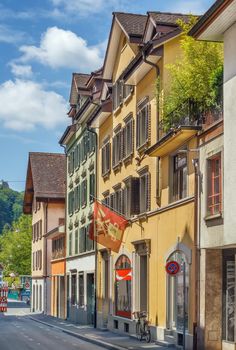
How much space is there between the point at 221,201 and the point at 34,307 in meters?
60.1

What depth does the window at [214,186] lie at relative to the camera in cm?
2433

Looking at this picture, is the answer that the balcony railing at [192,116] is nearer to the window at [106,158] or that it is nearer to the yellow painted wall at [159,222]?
the yellow painted wall at [159,222]

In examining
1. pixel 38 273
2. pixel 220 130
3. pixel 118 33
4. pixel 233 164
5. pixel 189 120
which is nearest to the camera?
pixel 233 164

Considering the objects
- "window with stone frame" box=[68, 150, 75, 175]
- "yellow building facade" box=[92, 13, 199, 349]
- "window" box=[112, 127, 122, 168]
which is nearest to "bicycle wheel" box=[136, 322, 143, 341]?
"yellow building facade" box=[92, 13, 199, 349]

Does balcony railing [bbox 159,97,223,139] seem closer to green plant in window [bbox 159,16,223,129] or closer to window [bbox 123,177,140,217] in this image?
green plant in window [bbox 159,16,223,129]

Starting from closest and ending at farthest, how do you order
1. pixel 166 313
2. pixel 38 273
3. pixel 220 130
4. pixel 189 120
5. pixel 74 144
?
pixel 220 130, pixel 189 120, pixel 166 313, pixel 74 144, pixel 38 273

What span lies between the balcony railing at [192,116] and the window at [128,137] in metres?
7.55

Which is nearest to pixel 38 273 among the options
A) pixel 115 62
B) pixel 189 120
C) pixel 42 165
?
pixel 42 165

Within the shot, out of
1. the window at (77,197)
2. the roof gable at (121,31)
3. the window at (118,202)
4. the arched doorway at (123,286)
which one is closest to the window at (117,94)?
the roof gable at (121,31)

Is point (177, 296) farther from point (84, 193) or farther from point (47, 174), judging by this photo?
point (47, 174)

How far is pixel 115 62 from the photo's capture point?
136ft

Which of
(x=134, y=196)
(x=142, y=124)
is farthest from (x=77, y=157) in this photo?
(x=142, y=124)

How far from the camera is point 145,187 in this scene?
112ft

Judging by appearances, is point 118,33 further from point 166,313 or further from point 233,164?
point 233,164
